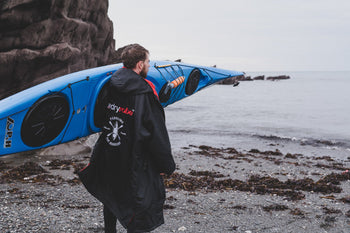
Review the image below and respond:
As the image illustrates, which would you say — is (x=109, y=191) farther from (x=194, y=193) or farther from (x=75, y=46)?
(x=75, y=46)

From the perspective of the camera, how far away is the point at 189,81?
592 centimetres

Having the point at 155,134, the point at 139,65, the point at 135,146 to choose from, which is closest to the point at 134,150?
the point at 135,146

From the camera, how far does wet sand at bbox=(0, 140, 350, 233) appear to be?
4.20 m

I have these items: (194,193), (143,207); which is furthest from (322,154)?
(143,207)

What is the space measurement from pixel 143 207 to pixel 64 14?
1432 centimetres

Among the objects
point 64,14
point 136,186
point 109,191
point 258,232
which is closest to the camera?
point 136,186

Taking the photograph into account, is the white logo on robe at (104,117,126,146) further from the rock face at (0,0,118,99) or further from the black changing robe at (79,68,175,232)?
the rock face at (0,0,118,99)

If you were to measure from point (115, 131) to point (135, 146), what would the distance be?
0.28 meters

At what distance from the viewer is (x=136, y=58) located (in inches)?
103

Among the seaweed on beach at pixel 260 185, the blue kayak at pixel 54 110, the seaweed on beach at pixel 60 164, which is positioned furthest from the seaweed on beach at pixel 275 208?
the seaweed on beach at pixel 60 164

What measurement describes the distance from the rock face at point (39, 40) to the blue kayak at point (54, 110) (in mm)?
9464

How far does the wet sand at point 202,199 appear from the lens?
420 cm

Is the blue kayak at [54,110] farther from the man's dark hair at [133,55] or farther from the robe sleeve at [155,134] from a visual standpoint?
the robe sleeve at [155,134]

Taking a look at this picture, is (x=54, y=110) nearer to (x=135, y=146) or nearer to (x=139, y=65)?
(x=139, y=65)
